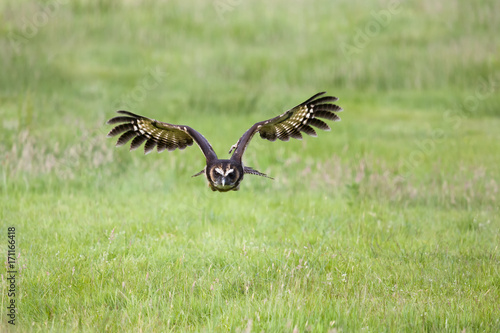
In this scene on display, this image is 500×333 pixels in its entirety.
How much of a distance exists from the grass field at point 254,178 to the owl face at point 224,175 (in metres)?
0.86

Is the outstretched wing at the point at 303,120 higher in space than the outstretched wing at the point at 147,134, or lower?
higher

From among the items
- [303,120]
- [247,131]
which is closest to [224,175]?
[247,131]

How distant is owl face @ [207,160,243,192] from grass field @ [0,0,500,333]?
0.86 m

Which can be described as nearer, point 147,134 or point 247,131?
point 247,131

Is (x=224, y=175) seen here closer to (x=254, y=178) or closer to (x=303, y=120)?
(x=303, y=120)

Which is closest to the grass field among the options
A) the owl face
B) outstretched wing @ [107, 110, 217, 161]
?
the owl face

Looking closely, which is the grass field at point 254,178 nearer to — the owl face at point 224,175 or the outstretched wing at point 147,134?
the owl face at point 224,175

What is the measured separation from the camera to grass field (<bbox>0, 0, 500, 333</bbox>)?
15.8 ft

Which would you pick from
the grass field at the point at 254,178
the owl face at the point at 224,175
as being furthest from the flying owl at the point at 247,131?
the grass field at the point at 254,178

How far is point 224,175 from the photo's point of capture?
169 inches

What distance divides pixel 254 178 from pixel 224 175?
4844 mm

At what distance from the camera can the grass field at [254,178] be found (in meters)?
4.82

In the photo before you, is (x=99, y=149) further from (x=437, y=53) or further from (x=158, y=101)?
(x=437, y=53)

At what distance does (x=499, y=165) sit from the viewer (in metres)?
10.4
